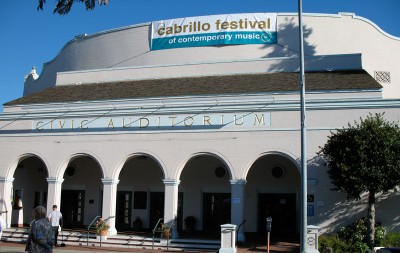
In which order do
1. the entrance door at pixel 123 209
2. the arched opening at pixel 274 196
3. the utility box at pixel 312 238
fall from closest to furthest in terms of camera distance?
the utility box at pixel 312 238
the arched opening at pixel 274 196
the entrance door at pixel 123 209

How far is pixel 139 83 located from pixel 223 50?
540 cm

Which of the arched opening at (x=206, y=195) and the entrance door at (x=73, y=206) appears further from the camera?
the entrance door at (x=73, y=206)

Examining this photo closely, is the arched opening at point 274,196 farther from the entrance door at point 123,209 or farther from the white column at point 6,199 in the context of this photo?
the white column at point 6,199

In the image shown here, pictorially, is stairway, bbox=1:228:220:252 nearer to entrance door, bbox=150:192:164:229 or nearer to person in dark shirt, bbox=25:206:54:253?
entrance door, bbox=150:192:164:229

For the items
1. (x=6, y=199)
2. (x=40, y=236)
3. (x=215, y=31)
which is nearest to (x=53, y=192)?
(x=6, y=199)

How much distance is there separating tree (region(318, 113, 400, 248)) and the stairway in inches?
221

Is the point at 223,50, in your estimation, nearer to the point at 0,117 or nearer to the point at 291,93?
the point at 291,93

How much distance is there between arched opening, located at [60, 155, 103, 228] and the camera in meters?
26.2

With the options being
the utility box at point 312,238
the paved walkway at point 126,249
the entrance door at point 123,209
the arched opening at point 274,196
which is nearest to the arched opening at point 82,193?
the entrance door at point 123,209

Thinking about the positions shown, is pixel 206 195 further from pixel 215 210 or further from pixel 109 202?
pixel 109 202

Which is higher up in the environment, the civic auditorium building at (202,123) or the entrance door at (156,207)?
the civic auditorium building at (202,123)

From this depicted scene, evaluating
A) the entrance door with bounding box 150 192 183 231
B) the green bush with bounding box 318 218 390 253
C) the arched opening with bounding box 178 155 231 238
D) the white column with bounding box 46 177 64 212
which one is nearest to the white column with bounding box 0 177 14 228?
the white column with bounding box 46 177 64 212

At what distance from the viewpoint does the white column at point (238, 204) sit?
20.2 metres

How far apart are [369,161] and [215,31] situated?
584 inches
